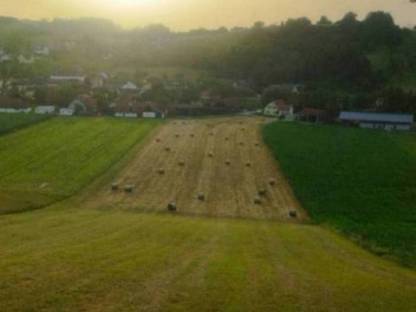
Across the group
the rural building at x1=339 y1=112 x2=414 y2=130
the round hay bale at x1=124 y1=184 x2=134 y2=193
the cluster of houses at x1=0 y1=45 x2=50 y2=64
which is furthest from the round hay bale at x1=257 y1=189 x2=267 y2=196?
the cluster of houses at x1=0 y1=45 x2=50 y2=64

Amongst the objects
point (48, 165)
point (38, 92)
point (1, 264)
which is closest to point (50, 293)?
point (1, 264)

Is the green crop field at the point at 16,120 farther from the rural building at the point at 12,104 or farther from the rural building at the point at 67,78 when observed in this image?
the rural building at the point at 67,78

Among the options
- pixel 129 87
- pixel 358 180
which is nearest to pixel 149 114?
pixel 129 87

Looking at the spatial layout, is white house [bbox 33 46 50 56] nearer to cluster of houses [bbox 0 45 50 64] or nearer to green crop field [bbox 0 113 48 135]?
cluster of houses [bbox 0 45 50 64]

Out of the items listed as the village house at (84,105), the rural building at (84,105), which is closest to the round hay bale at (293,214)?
the village house at (84,105)

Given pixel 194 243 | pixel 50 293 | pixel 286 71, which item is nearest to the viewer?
pixel 50 293

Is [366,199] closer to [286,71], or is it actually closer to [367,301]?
[367,301]

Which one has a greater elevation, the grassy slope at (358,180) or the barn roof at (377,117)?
the barn roof at (377,117)
